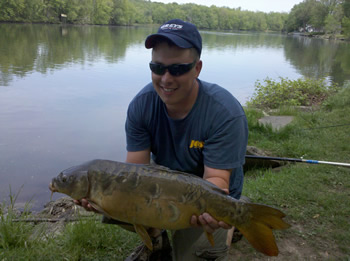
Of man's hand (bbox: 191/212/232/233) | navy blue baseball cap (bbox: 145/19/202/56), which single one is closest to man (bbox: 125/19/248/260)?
navy blue baseball cap (bbox: 145/19/202/56)

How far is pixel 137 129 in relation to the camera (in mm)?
2451

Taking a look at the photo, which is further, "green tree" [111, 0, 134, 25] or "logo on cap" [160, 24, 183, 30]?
"green tree" [111, 0, 134, 25]

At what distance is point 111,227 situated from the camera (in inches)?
113

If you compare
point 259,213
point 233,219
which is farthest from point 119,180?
point 259,213

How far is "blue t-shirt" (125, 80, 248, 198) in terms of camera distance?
2193mm

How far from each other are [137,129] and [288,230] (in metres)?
1.70

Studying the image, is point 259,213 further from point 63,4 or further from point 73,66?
point 63,4

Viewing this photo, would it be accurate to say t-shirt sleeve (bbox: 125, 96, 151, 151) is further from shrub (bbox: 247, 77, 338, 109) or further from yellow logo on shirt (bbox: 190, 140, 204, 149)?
shrub (bbox: 247, 77, 338, 109)

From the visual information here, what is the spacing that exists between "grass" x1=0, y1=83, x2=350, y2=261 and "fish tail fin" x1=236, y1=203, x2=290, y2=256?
851mm

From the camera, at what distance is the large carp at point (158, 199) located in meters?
1.83

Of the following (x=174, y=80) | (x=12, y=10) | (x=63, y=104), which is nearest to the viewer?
(x=174, y=80)

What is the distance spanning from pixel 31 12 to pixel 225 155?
56470mm

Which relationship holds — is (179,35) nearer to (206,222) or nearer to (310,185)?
(206,222)

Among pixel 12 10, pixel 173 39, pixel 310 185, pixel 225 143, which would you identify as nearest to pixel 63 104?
pixel 310 185
